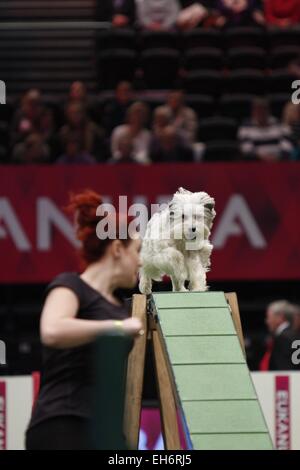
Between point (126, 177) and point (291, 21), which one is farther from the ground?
point (291, 21)

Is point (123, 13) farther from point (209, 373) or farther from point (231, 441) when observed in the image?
point (231, 441)

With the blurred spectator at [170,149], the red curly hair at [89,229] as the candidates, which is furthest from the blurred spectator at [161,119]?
the red curly hair at [89,229]

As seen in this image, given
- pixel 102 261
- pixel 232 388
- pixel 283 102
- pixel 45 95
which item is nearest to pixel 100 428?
pixel 102 261

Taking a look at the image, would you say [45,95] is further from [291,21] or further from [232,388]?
[232,388]

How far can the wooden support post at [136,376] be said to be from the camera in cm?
634

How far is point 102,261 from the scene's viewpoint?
4973mm

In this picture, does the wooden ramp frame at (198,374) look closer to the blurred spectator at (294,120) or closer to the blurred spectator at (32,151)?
the blurred spectator at (32,151)

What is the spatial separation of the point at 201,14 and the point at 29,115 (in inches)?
102

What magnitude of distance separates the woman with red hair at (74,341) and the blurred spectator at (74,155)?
6.61 metres

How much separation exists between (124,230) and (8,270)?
19.8ft

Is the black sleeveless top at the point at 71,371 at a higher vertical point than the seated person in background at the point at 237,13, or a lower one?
lower

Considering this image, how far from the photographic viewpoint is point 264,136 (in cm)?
1223

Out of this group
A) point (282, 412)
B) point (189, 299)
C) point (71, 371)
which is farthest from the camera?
point (282, 412)

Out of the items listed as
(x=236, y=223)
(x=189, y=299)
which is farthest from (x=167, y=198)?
(x=189, y=299)
